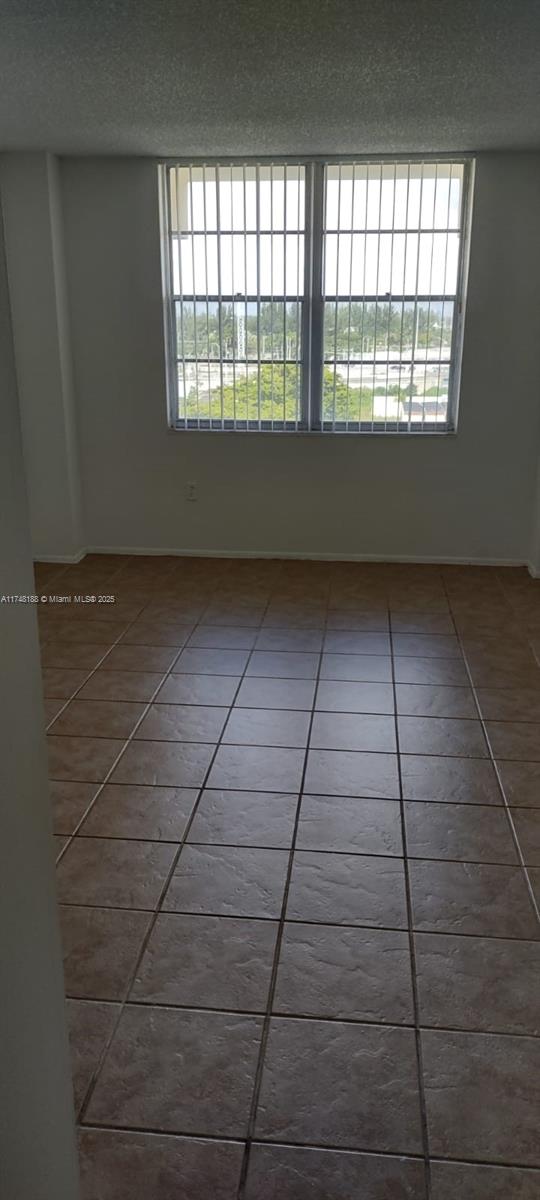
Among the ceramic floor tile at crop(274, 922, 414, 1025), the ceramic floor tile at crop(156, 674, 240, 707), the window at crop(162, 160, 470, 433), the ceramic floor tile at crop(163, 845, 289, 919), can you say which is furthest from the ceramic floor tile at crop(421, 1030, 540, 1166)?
the window at crop(162, 160, 470, 433)

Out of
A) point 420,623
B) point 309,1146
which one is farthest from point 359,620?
point 309,1146

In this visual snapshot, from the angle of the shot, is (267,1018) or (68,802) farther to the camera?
(68,802)

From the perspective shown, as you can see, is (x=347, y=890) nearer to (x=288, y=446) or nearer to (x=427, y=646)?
(x=427, y=646)

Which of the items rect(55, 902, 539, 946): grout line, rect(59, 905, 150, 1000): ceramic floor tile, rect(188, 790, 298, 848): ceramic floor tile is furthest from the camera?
rect(188, 790, 298, 848): ceramic floor tile

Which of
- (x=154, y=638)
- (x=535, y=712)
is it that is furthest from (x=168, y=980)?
(x=154, y=638)

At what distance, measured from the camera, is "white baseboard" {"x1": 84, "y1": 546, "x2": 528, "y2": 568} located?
207 inches

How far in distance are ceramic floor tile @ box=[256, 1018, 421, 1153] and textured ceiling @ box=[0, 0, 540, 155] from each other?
272cm

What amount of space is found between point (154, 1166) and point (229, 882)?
2.64 feet

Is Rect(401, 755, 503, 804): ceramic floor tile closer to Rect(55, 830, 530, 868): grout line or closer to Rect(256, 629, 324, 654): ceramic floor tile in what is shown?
Rect(55, 830, 530, 868): grout line

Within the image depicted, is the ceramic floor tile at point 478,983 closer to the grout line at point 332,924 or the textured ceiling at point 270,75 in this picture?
the grout line at point 332,924

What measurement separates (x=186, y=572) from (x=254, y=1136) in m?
3.73

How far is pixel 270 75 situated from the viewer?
3.20 m

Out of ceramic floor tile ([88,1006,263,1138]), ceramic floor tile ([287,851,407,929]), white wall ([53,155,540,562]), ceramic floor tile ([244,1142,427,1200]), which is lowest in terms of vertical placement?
ceramic floor tile ([244,1142,427,1200])

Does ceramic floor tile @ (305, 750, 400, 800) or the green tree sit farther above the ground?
the green tree
